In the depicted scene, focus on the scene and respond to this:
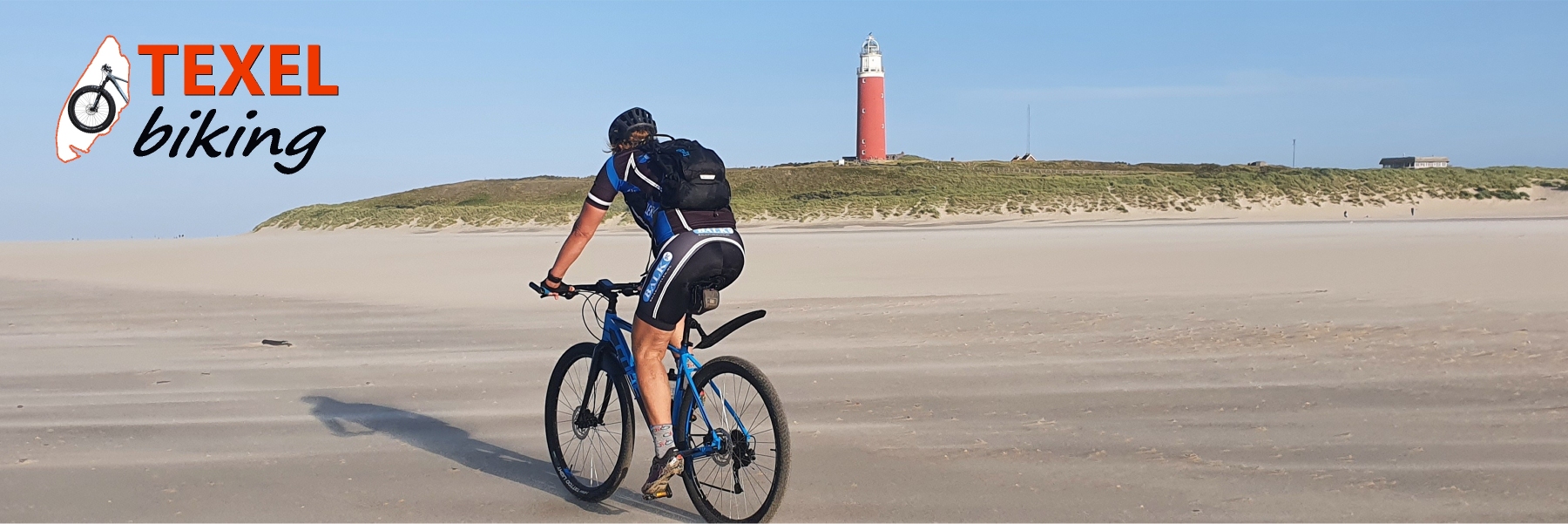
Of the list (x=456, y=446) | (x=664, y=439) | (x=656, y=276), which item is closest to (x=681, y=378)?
(x=664, y=439)

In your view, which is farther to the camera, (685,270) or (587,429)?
(587,429)

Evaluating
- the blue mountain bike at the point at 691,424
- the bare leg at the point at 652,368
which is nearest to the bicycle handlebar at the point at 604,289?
the blue mountain bike at the point at 691,424

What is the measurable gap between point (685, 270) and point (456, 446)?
261 cm

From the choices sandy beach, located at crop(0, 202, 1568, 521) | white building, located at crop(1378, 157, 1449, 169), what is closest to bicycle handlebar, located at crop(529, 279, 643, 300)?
sandy beach, located at crop(0, 202, 1568, 521)

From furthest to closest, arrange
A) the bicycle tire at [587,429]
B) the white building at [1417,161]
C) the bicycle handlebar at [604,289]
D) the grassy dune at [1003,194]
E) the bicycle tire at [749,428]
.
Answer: the white building at [1417,161], the grassy dune at [1003,194], the bicycle tire at [587,429], the bicycle handlebar at [604,289], the bicycle tire at [749,428]

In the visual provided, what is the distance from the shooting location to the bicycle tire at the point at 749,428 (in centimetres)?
495

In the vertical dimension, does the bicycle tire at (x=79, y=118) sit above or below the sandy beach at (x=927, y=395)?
above

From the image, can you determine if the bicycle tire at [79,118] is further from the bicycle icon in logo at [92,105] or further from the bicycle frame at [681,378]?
the bicycle frame at [681,378]

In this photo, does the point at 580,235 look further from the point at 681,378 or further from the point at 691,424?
the point at 691,424

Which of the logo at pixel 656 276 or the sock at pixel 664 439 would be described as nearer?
the logo at pixel 656 276

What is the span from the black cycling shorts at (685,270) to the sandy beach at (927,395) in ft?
3.34

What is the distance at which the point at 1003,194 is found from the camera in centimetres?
5325

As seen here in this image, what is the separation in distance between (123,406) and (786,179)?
67.7 metres

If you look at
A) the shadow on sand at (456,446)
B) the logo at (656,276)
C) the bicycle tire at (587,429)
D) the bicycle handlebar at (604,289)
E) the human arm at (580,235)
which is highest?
the human arm at (580,235)
